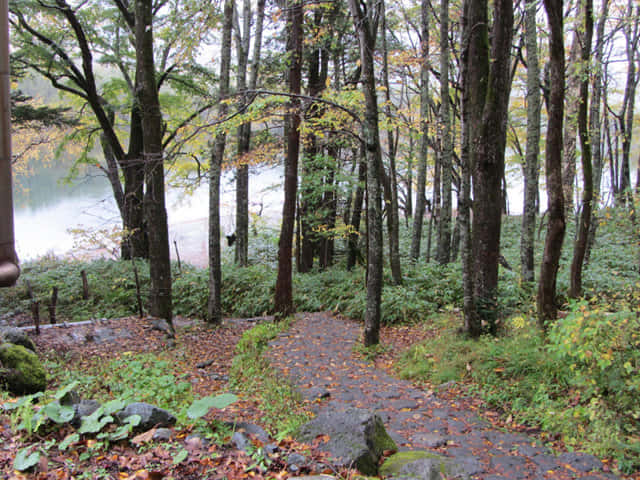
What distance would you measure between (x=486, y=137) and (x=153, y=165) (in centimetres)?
718

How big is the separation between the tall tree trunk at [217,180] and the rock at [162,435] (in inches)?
298

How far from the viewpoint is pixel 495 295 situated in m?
7.12

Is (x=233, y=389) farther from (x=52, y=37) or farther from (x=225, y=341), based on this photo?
(x=52, y=37)

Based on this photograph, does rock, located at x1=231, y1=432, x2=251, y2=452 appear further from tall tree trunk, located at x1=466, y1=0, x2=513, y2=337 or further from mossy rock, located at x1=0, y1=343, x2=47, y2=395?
tall tree trunk, located at x1=466, y1=0, x2=513, y2=337

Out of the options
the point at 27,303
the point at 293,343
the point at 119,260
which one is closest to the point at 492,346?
the point at 293,343

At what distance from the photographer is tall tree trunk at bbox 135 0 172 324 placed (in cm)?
939

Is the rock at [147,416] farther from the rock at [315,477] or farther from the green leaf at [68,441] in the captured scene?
the rock at [315,477]

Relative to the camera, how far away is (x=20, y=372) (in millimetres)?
4961

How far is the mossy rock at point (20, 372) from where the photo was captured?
478 centimetres

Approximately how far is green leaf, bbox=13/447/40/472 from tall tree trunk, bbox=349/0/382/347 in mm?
5908

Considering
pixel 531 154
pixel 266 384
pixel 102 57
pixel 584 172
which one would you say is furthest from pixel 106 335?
pixel 102 57

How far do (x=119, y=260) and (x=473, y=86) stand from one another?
51.6 ft

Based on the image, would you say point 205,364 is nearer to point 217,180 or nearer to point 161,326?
point 161,326

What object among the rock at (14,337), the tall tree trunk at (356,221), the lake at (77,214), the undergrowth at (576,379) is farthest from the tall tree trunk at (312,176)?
the rock at (14,337)
